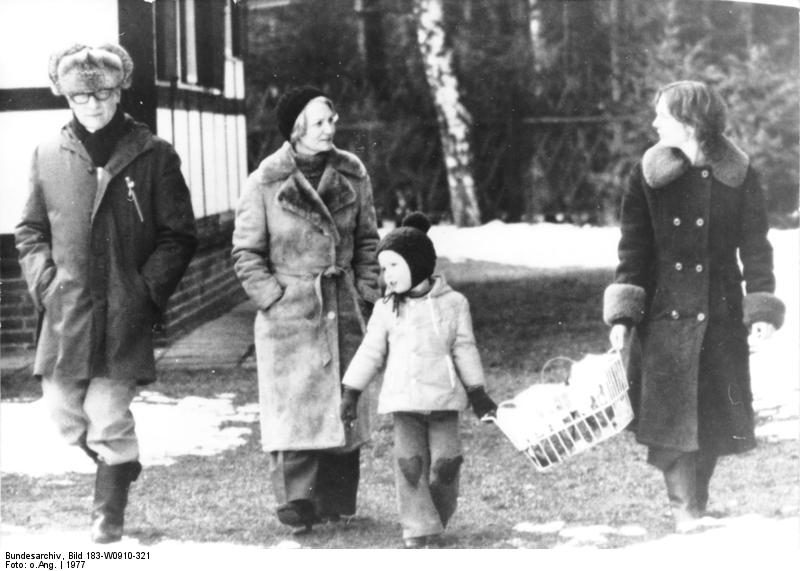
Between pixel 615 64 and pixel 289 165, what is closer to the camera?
pixel 289 165

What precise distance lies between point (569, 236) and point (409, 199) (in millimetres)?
786

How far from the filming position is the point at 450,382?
3863mm

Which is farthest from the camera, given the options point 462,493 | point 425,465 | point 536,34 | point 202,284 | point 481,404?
point 536,34

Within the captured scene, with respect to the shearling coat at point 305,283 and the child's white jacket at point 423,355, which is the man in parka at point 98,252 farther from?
the child's white jacket at point 423,355

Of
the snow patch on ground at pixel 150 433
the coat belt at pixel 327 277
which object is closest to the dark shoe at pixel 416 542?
the coat belt at pixel 327 277

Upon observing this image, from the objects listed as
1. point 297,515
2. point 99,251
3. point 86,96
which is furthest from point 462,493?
point 86,96

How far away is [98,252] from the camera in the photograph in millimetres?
4020

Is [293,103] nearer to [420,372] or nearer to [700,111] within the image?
[420,372]

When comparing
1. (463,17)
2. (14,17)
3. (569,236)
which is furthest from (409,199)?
(14,17)

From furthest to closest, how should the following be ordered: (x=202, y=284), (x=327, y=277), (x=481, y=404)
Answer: (x=202, y=284) → (x=327, y=277) → (x=481, y=404)

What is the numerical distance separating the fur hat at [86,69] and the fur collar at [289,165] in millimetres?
504

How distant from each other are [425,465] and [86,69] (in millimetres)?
1530

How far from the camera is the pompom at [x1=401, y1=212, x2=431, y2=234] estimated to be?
3.94 metres

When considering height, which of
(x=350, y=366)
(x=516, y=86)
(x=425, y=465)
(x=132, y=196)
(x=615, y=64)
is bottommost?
(x=425, y=465)
